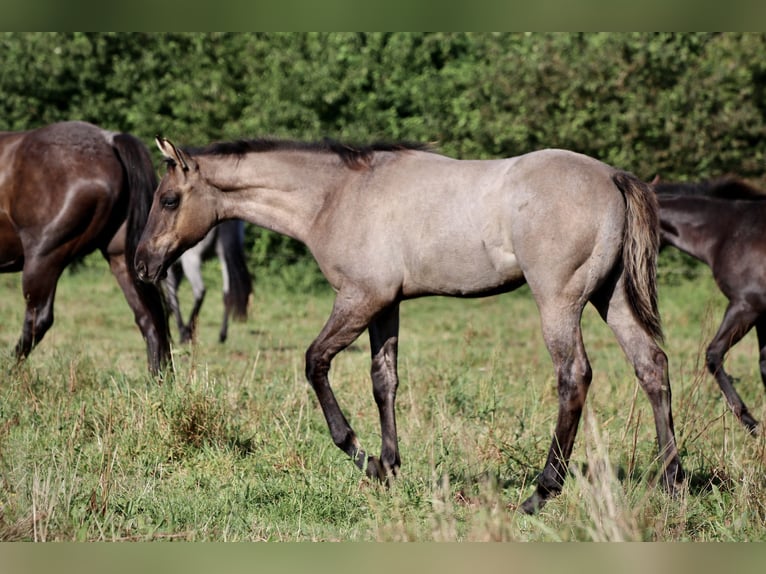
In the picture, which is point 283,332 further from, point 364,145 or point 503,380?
point 364,145

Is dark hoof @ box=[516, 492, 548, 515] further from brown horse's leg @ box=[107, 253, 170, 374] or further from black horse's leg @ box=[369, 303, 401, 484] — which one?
brown horse's leg @ box=[107, 253, 170, 374]

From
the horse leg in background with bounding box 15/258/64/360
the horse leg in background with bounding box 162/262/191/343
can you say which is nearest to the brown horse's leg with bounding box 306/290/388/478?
the horse leg in background with bounding box 15/258/64/360

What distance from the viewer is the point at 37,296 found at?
724 centimetres

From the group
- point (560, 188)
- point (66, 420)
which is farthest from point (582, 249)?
point (66, 420)

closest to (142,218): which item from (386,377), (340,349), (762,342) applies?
(340,349)

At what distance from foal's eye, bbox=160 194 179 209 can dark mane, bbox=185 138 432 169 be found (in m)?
0.32

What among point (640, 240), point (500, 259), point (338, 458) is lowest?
point (338, 458)

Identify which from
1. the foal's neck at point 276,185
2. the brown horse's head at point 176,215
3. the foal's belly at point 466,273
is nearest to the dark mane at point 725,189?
the foal's belly at point 466,273

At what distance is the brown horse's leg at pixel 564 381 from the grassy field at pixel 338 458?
0.13 meters

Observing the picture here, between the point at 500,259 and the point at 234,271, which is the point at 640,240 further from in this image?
the point at 234,271

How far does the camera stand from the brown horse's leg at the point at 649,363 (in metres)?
5.05

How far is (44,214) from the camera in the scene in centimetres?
715

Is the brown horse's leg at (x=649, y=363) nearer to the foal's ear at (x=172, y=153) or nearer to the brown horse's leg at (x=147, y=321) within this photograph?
the foal's ear at (x=172, y=153)

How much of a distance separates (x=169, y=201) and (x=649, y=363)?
2735 millimetres
